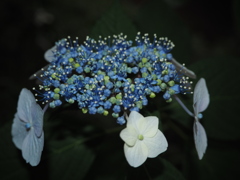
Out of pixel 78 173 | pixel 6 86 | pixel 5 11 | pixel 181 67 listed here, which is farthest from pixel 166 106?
pixel 5 11

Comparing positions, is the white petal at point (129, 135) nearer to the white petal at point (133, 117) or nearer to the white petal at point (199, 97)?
the white petal at point (133, 117)

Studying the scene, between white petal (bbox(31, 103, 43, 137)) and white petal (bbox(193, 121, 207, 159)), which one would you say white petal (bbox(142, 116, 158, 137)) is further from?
white petal (bbox(31, 103, 43, 137))

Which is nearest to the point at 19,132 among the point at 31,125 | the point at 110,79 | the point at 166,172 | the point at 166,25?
the point at 31,125

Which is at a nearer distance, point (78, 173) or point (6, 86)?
point (78, 173)

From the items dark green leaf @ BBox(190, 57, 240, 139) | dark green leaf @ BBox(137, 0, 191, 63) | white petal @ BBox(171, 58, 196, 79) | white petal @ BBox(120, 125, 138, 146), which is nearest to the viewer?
white petal @ BBox(120, 125, 138, 146)

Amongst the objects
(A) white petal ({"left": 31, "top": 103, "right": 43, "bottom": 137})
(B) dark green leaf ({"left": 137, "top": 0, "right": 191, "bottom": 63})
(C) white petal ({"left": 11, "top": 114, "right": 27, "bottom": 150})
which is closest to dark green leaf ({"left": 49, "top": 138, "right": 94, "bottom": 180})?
(C) white petal ({"left": 11, "top": 114, "right": 27, "bottom": 150})

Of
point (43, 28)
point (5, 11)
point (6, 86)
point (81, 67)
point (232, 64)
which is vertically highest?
point (5, 11)

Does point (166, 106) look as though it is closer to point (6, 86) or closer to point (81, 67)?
point (81, 67)

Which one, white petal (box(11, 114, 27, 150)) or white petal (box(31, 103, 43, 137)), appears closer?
white petal (box(31, 103, 43, 137))

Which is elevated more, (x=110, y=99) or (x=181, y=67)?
(x=110, y=99)
